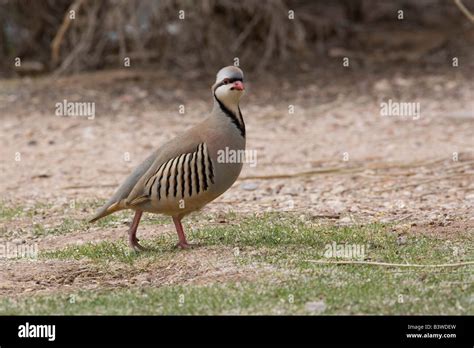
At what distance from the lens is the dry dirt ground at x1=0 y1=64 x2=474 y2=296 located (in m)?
8.12

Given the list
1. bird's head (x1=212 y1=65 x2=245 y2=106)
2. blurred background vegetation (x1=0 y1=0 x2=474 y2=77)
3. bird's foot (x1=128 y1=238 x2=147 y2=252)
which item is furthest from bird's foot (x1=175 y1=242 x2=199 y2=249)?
blurred background vegetation (x1=0 y1=0 x2=474 y2=77)

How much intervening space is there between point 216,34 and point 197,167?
30.6 feet

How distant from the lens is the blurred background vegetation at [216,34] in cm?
1587

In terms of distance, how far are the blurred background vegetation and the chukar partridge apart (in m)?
8.52

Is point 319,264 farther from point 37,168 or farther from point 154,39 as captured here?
point 154,39

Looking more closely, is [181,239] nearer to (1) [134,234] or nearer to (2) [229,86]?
(1) [134,234]

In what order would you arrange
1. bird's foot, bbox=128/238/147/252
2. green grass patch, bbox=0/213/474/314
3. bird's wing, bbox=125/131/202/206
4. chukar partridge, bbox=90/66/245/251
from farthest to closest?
1. bird's foot, bbox=128/238/147/252
2. bird's wing, bbox=125/131/202/206
3. chukar partridge, bbox=90/66/245/251
4. green grass patch, bbox=0/213/474/314

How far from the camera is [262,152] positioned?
40.1 ft

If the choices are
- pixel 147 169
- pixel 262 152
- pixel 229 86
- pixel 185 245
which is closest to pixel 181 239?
pixel 185 245

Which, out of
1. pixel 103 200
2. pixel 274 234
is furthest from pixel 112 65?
pixel 274 234

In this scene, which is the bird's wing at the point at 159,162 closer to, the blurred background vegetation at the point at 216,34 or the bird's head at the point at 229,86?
the bird's head at the point at 229,86

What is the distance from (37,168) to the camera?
1180cm

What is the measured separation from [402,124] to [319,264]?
6.90 metres

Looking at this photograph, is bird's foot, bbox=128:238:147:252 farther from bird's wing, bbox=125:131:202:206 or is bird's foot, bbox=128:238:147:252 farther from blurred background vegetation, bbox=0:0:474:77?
blurred background vegetation, bbox=0:0:474:77
